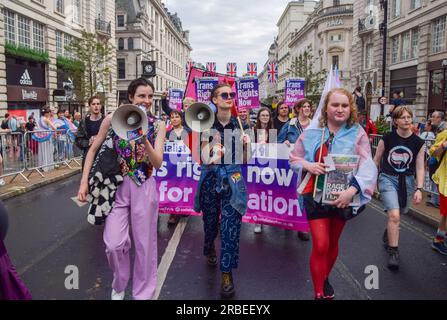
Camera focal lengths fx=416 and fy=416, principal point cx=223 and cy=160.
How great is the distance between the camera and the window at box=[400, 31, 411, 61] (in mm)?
29516

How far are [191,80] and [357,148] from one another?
294 inches

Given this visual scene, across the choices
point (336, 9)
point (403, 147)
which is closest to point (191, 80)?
point (403, 147)

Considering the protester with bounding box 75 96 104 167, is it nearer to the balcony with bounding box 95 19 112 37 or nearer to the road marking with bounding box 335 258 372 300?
the road marking with bounding box 335 258 372 300

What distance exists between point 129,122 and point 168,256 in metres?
2.43

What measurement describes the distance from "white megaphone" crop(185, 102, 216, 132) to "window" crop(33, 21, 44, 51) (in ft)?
84.0

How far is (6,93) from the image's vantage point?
22.0 m

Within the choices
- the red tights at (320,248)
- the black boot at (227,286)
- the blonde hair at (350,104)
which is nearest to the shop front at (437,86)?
the blonde hair at (350,104)

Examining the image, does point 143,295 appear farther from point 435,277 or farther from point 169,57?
point 169,57

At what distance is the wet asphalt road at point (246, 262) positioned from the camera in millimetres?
3984

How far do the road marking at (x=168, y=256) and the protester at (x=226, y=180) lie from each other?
0.68 metres

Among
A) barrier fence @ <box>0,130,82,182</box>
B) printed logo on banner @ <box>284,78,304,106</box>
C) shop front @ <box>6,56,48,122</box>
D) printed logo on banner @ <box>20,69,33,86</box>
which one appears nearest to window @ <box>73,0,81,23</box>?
shop front @ <box>6,56,48,122</box>

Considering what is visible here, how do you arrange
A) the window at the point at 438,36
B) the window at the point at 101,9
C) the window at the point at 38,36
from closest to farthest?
the window at the point at 438,36, the window at the point at 38,36, the window at the point at 101,9

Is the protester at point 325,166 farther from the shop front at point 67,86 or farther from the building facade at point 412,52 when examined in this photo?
the shop front at point 67,86

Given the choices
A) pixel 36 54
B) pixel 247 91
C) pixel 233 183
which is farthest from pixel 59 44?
pixel 233 183
